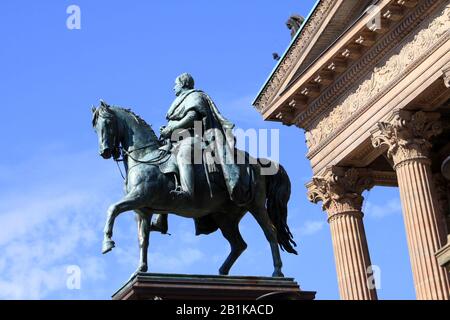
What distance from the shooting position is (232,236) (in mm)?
19062

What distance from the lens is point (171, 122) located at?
1973 cm

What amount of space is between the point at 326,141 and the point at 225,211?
23.0m

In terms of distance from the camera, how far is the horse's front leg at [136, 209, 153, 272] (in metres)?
18.2

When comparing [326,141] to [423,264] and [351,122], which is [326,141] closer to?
[351,122]

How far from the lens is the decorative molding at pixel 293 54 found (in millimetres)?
41000

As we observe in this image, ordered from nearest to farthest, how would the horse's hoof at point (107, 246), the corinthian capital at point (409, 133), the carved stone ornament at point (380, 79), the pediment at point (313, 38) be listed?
the horse's hoof at point (107, 246)
the carved stone ornament at point (380, 79)
the corinthian capital at point (409, 133)
the pediment at point (313, 38)

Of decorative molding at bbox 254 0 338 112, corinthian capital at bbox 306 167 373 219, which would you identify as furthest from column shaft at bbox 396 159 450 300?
decorative molding at bbox 254 0 338 112

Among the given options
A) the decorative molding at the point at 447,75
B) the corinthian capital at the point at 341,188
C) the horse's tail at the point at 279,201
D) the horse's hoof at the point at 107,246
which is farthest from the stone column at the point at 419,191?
the horse's hoof at the point at 107,246

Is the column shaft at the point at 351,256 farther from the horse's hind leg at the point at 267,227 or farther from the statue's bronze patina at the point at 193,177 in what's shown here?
the horse's hind leg at the point at 267,227

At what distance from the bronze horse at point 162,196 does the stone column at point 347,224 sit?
19699 millimetres

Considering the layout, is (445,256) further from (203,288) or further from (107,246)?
(107,246)

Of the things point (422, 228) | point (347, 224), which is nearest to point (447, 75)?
point (422, 228)
